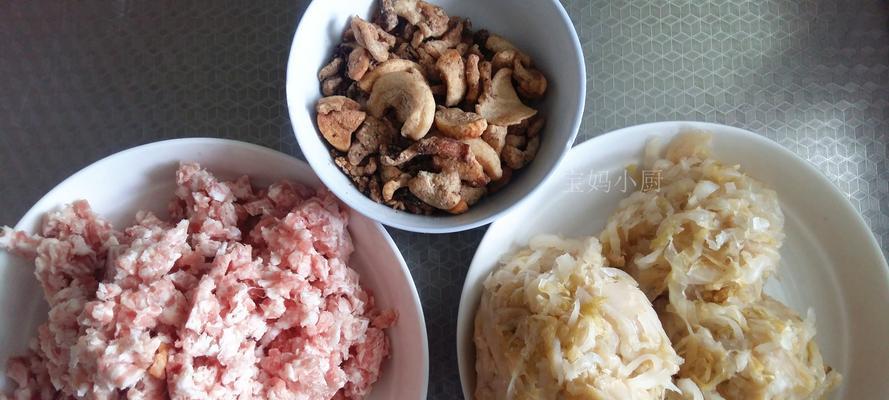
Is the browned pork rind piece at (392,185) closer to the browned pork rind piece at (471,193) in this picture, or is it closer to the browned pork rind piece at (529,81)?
the browned pork rind piece at (471,193)

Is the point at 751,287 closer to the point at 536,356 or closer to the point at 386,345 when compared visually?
the point at 536,356

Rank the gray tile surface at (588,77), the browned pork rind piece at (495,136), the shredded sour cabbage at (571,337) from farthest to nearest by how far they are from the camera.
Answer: the gray tile surface at (588,77) < the browned pork rind piece at (495,136) < the shredded sour cabbage at (571,337)

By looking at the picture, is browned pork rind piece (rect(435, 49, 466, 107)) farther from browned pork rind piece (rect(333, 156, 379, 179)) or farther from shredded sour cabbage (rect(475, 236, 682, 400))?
shredded sour cabbage (rect(475, 236, 682, 400))

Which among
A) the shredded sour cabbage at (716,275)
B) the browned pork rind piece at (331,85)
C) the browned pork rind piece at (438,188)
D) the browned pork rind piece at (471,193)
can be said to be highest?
the browned pork rind piece at (331,85)

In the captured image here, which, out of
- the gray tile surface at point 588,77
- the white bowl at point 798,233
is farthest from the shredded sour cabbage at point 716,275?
the gray tile surface at point 588,77

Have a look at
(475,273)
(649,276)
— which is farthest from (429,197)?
(649,276)

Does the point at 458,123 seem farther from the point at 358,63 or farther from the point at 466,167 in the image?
the point at 358,63
